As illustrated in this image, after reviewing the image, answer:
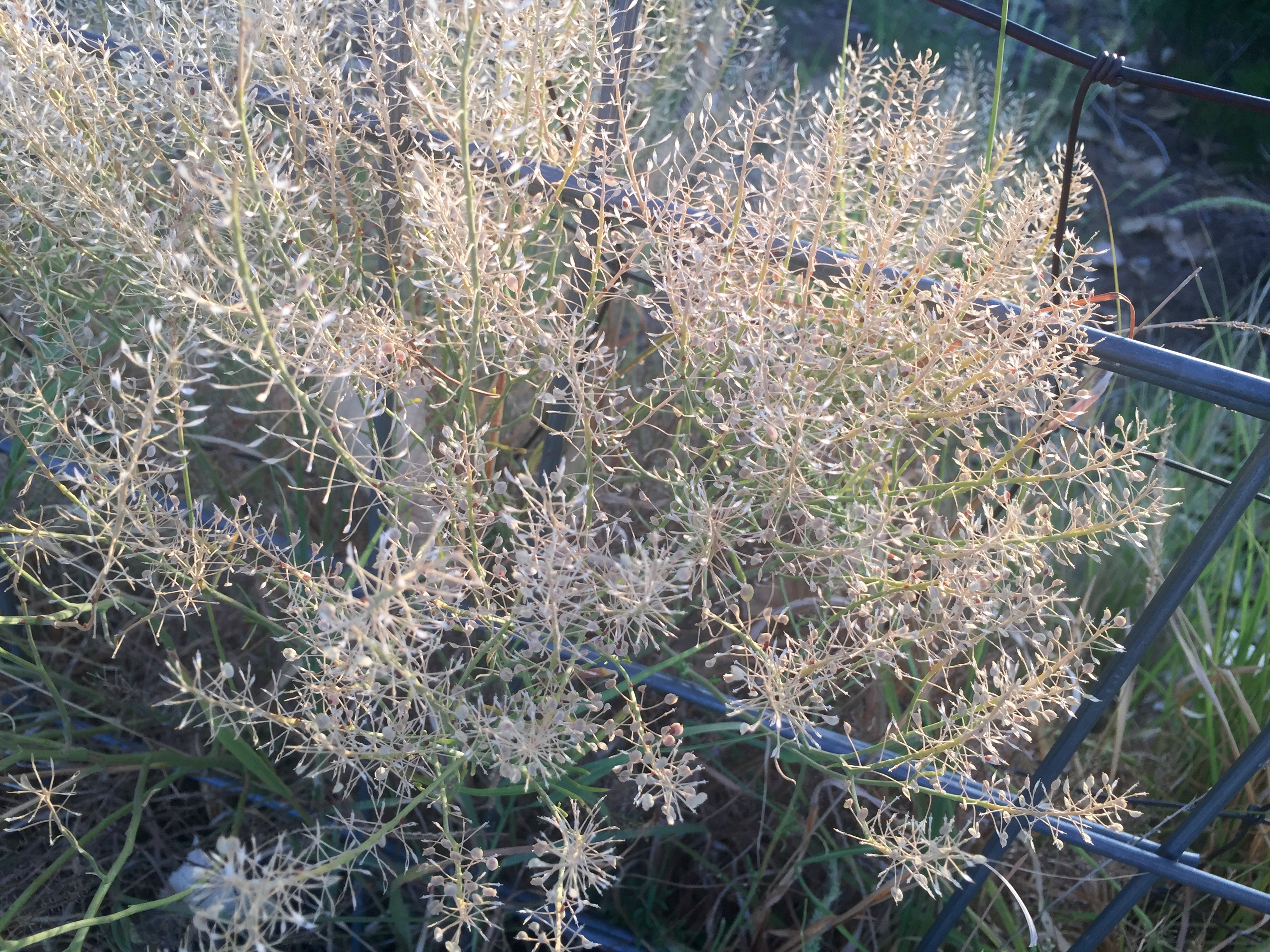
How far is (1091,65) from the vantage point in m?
0.87

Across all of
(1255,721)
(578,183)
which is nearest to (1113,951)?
(1255,721)

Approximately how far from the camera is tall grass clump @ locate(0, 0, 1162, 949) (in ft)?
2.31

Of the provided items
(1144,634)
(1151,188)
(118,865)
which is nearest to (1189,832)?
(1144,634)

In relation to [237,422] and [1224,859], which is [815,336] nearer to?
[1224,859]

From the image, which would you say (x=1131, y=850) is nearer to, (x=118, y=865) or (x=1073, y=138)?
(x=1073, y=138)

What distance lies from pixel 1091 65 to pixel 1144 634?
587 millimetres

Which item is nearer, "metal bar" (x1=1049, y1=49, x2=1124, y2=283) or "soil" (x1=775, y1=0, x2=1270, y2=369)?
"metal bar" (x1=1049, y1=49, x2=1124, y2=283)

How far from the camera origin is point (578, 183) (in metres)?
0.91

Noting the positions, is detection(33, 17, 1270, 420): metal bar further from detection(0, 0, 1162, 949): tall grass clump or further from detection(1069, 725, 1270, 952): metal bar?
detection(1069, 725, 1270, 952): metal bar

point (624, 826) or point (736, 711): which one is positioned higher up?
point (736, 711)

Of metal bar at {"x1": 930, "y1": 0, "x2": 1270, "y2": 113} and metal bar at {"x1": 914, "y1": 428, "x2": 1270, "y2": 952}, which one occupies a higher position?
metal bar at {"x1": 930, "y1": 0, "x2": 1270, "y2": 113}

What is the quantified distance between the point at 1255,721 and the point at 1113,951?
411 millimetres

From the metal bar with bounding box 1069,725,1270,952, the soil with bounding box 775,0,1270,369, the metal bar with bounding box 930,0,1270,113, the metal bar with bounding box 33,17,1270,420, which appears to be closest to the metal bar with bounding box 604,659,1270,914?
the metal bar with bounding box 1069,725,1270,952

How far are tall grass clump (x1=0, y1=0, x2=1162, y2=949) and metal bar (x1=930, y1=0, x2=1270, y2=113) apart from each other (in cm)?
7
